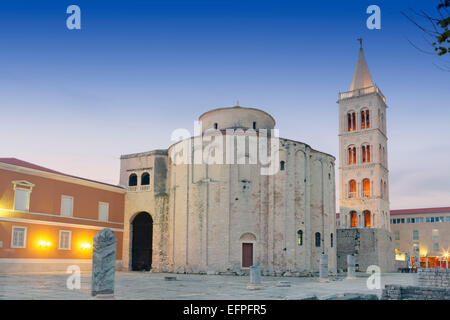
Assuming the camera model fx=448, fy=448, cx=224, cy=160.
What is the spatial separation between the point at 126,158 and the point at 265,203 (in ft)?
45.6

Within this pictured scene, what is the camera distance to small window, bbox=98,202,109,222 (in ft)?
116

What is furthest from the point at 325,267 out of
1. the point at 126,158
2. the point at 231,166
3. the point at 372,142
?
the point at 372,142

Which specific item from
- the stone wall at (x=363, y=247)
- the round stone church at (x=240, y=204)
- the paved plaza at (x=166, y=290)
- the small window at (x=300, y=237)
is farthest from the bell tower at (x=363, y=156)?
the paved plaza at (x=166, y=290)

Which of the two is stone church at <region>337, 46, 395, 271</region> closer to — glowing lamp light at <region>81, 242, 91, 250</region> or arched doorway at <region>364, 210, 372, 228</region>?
arched doorway at <region>364, 210, 372, 228</region>

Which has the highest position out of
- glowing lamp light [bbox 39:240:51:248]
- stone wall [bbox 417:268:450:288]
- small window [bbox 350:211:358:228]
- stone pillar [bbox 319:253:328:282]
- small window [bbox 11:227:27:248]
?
small window [bbox 350:211:358:228]

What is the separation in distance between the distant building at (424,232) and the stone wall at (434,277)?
179 feet

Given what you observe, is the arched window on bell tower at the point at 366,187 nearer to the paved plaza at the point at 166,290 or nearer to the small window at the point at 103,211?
the small window at the point at 103,211

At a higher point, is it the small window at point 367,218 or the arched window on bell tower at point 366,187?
the arched window on bell tower at point 366,187

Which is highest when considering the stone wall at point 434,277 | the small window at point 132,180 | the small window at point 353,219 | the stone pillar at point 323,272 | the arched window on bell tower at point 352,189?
the arched window on bell tower at point 352,189

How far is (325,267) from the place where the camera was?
25062 mm

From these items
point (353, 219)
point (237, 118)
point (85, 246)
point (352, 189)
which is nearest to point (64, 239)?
point (85, 246)

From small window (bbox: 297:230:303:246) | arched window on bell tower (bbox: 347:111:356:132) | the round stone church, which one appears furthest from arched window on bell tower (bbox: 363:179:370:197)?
small window (bbox: 297:230:303:246)

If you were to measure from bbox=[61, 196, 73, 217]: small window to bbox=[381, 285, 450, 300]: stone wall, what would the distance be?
2416 centimetres

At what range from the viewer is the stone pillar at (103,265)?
11906 mm
